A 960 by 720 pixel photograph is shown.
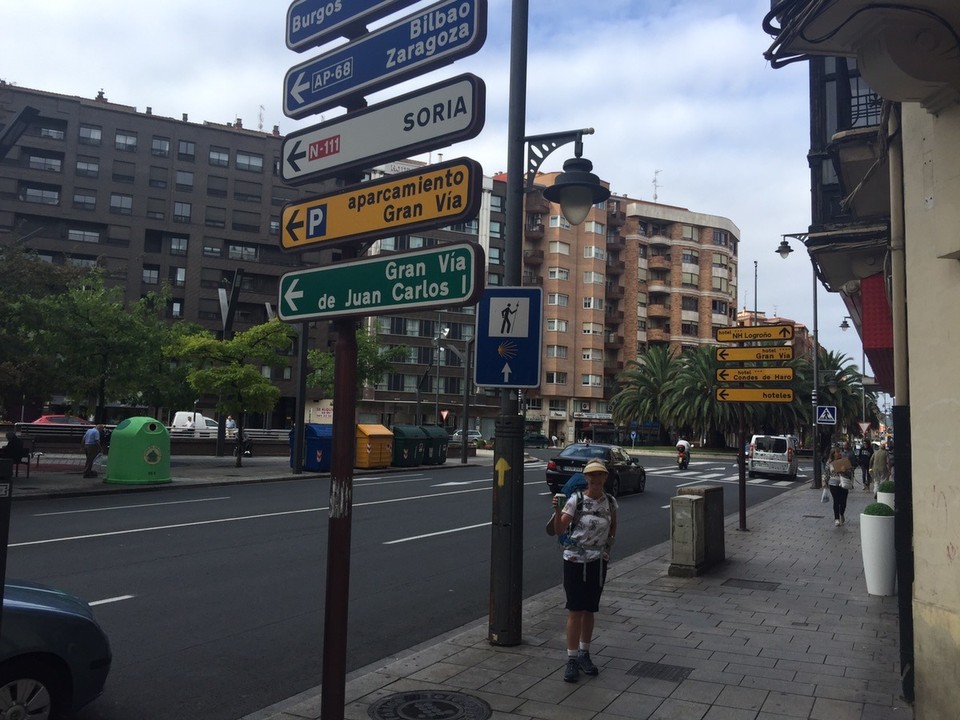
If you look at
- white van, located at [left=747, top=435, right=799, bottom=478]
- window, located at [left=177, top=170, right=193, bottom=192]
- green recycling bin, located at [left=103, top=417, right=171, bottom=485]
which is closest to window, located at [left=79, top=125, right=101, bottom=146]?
window, located at [left=177, top=170, right=193, bottom=192]

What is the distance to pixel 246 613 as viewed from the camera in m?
8.17

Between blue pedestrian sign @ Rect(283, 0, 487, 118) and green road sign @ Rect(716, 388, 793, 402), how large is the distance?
39.8ft

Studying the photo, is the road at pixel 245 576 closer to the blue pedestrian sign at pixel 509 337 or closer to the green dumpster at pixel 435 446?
the blue pedestrian sign at pixel 509 337

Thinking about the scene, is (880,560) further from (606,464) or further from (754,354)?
(606,464)

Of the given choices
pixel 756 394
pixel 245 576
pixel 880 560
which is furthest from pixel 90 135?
pixel 880 560

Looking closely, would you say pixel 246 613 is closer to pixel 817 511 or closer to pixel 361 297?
pixel 361 297

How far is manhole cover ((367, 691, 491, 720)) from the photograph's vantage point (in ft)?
17.0

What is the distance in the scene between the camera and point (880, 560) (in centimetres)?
967

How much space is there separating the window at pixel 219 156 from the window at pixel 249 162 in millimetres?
947

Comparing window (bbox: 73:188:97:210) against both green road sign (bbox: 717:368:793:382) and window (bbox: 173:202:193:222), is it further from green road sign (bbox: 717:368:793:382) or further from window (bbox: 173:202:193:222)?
green road sign (bbox: 717:368:793:382)

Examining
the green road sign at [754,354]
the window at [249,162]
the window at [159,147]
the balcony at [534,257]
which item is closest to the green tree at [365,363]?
the window at [249,162]

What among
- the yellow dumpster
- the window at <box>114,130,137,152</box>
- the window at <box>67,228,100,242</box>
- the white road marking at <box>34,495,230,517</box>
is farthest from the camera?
the window at <box>114,130,137,152</box>

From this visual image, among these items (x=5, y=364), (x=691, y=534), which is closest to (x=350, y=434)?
(x=691, y=534)

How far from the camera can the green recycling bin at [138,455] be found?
21.5 meters
